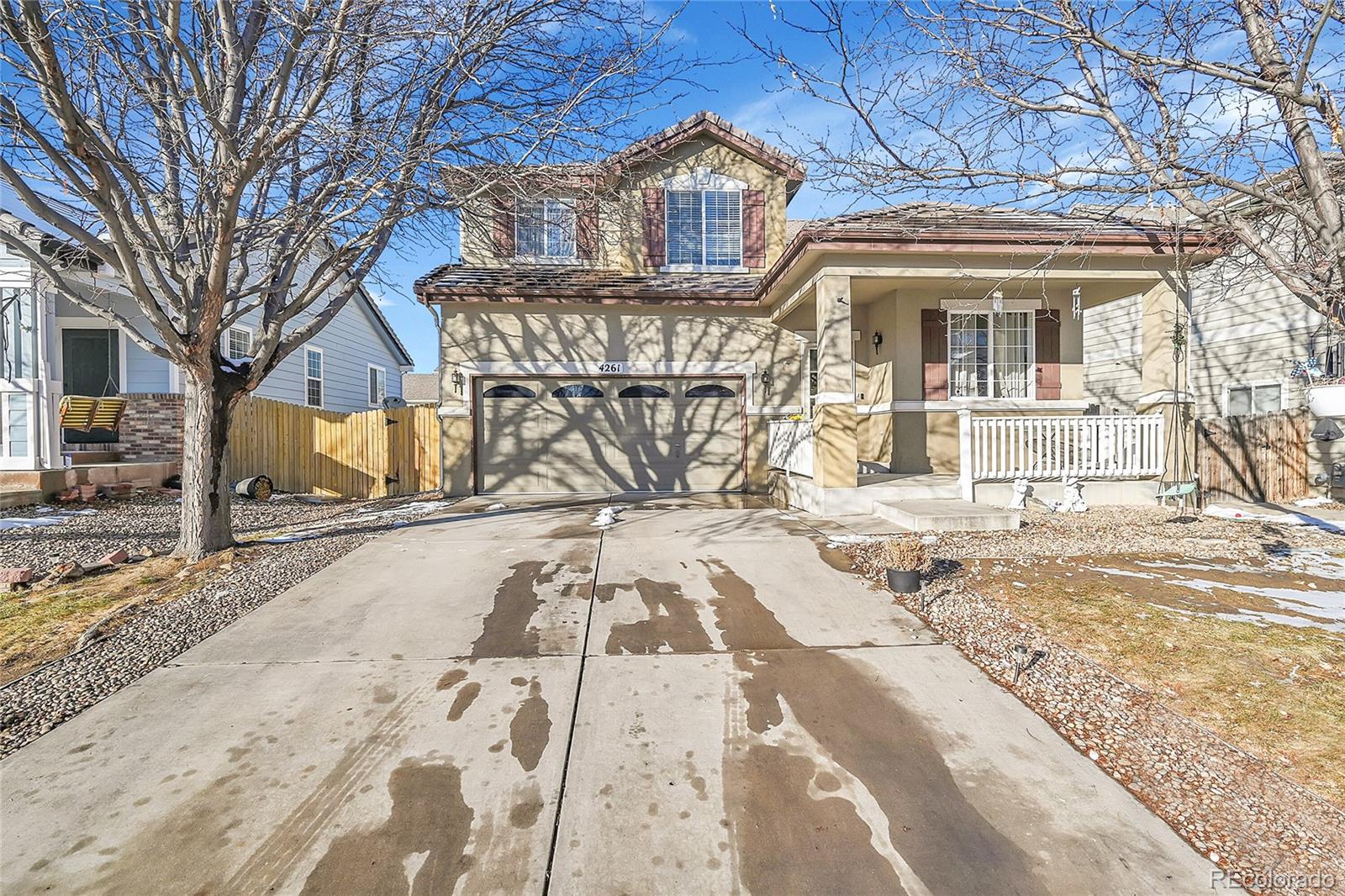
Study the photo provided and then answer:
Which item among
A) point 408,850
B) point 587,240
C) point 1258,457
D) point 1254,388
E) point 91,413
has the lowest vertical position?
point 408,850

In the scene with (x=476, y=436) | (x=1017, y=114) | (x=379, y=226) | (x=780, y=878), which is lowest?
(x=780, y=878)

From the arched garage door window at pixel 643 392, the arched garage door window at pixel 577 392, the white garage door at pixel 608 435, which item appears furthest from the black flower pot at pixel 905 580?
the arched garage door window at pixel 577 392

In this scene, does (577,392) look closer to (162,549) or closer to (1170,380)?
(162,549)

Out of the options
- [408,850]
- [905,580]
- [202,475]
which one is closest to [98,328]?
[202,475]

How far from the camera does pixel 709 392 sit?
38.2ft

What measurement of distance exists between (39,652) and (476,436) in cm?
761

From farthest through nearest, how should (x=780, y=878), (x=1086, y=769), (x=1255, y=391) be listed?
(x=1255, y=391)
(x=1086, y=769)
(x=780, y=878)

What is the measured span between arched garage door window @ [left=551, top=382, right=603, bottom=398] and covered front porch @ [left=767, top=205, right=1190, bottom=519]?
3502 mm

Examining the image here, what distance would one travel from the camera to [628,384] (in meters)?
11.5

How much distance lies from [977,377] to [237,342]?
16302 millimetres

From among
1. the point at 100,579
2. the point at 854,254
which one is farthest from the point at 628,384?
the point at 100,579

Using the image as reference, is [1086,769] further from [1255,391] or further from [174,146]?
[1255,391]

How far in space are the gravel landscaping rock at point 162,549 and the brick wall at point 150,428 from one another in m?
1.57

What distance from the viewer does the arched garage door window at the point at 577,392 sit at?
11.4 meters
